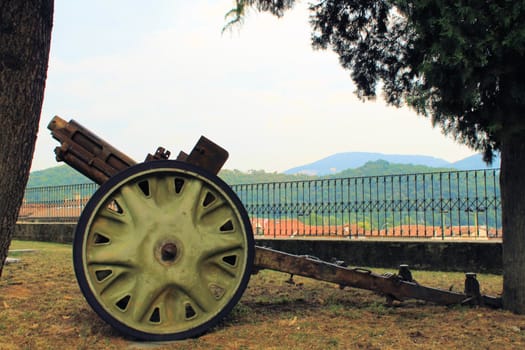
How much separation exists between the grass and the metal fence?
9.26 ft

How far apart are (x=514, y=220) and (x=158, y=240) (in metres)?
3.53

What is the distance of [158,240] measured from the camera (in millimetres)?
4461

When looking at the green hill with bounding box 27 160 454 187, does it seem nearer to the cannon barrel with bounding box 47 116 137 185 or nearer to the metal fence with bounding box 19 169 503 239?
the metal fence with bounding box 19 169 503 239

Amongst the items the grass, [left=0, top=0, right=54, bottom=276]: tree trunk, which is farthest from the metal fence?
[left=0, top=0, right=54, bottom=276]: tree trunk

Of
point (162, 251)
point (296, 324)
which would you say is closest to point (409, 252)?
point (296, 324)

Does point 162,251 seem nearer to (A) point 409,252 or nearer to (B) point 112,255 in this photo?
(B) point 112,255

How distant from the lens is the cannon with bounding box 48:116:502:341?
4363mm

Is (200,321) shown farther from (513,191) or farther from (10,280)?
(10,280)

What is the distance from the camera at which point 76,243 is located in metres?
4.34

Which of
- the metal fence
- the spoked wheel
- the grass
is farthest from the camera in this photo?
the metal fence

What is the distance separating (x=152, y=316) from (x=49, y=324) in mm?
1069

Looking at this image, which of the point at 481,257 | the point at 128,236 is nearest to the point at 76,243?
the point at 128,236

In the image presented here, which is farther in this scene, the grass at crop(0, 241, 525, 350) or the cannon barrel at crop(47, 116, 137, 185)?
the cannon barrel at crop(47, 116, 137, 185)

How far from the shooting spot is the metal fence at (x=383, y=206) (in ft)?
31.1
